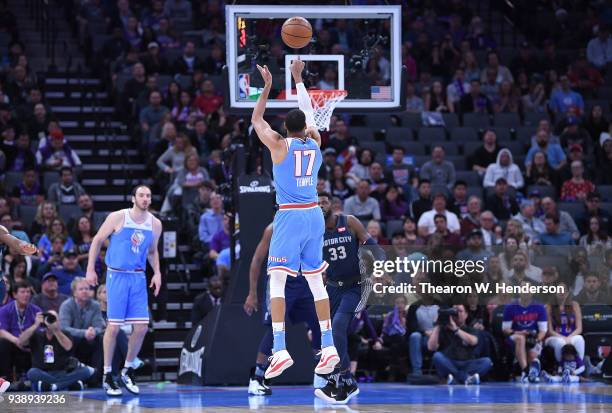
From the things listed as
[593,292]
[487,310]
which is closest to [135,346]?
[487,310]

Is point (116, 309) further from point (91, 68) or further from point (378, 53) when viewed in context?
point (91, 68)

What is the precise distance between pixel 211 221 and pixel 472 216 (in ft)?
13.7

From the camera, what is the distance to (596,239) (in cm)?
1781

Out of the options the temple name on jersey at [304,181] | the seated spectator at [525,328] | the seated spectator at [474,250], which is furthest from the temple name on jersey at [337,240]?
the seated spectator at [474,250]

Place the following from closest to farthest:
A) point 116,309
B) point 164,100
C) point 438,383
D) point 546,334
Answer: point 116,309, point 438,383, point 546,334, point 164,100

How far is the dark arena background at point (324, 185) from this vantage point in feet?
44.9

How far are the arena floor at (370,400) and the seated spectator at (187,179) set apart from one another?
447 cm

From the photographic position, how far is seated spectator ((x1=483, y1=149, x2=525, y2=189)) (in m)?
19.6

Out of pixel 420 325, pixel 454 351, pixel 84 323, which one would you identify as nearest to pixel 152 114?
pixel 84 323

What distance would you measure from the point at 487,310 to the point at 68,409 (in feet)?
24.2

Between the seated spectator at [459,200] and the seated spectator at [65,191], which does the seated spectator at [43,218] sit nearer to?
the seated spectator at [65,191]

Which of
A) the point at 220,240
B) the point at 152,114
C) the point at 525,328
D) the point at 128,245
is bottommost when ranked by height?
the point at 525,328

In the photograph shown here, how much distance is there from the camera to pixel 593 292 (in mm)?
16719

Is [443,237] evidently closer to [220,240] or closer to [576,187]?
[220,240]
